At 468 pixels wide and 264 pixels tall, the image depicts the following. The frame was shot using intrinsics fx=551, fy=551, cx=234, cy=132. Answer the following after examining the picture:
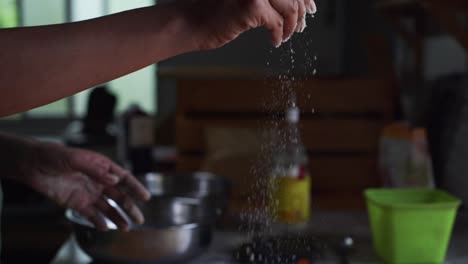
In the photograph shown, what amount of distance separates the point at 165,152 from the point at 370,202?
1.35 m

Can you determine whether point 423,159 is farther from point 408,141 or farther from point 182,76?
point 182,76

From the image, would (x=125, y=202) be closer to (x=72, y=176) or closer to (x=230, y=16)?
(x=72, y=176)

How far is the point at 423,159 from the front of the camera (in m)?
1.35

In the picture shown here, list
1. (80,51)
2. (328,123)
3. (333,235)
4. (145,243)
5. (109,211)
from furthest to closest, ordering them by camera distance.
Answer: (328,123), (333,235), (109,211), (145,243), (80,51)

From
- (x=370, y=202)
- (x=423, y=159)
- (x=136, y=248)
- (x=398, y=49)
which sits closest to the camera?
(x=136, y=248)

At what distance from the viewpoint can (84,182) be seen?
3.54ft

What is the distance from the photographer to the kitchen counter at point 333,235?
1098 millimetres

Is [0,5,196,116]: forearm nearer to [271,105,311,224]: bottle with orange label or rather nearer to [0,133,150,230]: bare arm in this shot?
[0,133,150,230]: bare arm

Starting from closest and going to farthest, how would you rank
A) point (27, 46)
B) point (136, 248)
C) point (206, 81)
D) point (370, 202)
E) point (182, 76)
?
1. point (27, 46)
2. point (136, 248)
3. point (370, 202)
4. point (206, 81)
5. point (182, 76)

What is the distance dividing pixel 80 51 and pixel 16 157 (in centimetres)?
54

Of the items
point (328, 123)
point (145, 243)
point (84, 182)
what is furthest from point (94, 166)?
point (328, 123)

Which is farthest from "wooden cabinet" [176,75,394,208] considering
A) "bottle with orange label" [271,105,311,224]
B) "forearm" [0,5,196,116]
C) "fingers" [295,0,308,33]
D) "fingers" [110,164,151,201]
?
"forearm" [0,5,196,116]

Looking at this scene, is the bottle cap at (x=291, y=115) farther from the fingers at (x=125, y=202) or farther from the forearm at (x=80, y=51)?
the forearm at (x=80, y=51)

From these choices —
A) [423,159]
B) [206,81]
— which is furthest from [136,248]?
[206,81]
